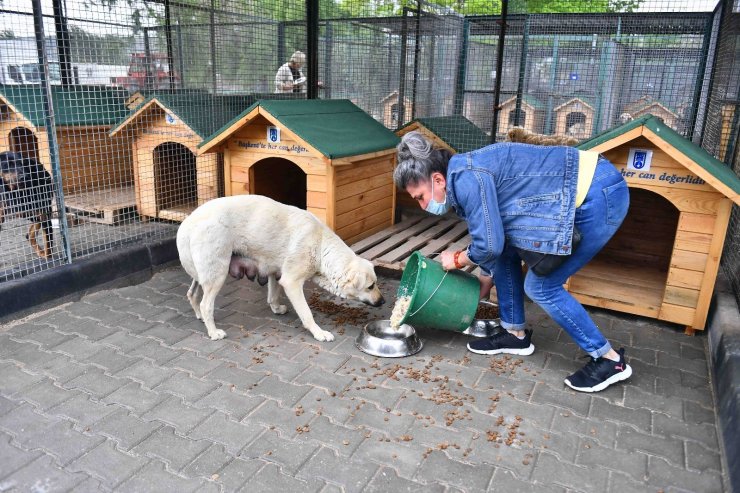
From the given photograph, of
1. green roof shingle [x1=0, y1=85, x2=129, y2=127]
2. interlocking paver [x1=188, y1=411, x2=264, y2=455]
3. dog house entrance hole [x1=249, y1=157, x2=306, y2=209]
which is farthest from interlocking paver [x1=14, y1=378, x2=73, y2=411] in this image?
green roof shingle [x1=0, y1=85, x2=129, y2=127]

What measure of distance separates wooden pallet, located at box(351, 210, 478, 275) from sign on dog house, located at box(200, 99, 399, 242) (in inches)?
8.7

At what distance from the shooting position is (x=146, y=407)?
3.28 meters

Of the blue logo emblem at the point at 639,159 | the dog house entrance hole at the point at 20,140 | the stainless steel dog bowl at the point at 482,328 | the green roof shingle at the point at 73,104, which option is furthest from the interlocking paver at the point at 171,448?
the dog house entrance hole at the point at 20,140

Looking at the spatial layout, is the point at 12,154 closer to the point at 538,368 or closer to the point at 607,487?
the point at 538,368

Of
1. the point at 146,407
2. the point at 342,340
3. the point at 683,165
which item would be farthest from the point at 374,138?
the point at 146,407

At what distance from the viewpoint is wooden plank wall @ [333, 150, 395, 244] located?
581cm

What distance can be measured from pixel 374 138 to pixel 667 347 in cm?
372

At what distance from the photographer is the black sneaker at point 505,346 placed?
4086 millimetres

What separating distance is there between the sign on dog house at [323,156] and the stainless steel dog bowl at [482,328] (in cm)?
195

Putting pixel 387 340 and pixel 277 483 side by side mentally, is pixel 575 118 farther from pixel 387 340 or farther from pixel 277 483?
pixel 277 483

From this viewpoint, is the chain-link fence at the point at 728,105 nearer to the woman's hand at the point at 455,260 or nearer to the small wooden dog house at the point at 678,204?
the small wooden dog house at the point at 678,204

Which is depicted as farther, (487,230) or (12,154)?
(12,154)

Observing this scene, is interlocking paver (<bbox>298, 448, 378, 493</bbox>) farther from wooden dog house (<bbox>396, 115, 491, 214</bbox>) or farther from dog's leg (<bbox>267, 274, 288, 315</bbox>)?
wooden dog house (<bbox>396, 115, 491, 214</bbox>)

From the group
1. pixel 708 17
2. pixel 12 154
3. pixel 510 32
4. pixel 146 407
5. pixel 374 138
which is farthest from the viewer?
pixel 510 32
